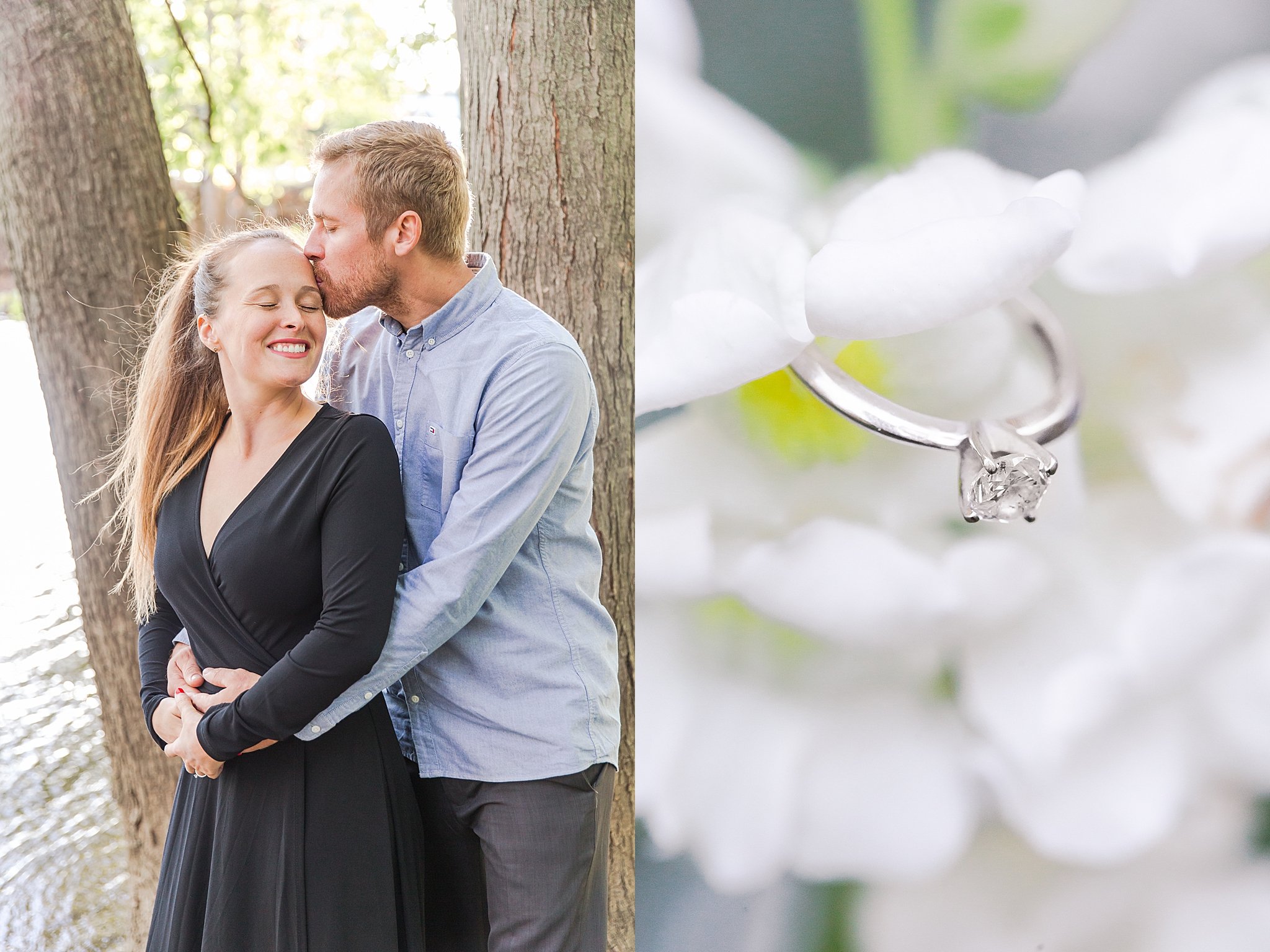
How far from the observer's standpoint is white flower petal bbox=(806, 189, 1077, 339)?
1.71m

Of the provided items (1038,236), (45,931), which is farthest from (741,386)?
Result: (45,931)

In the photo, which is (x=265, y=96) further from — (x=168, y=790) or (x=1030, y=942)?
(x=1030, y=942)

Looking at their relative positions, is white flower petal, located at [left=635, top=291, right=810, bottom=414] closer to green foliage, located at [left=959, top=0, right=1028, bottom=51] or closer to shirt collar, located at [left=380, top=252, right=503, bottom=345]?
shirt collar, located at [left=380, top=252, right=503, bottom=345]

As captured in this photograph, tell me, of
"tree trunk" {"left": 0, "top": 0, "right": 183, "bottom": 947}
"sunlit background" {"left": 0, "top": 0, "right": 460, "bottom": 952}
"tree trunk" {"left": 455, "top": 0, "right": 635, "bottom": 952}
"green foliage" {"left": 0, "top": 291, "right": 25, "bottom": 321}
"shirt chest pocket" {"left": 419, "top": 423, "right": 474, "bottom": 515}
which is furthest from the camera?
"green foliage" {"left": 0, "top": 291, "right": 25, "bottom": 321}

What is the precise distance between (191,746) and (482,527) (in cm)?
48

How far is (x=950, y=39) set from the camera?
1787 millimetres

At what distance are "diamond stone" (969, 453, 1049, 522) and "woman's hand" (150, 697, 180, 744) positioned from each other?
123 centimetres

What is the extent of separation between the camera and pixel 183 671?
5.02 ft

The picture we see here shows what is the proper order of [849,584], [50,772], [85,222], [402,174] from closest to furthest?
[402,174] < [849,584] < [85,222] < [50,772]

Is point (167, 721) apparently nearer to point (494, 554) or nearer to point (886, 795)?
point (494, 554)

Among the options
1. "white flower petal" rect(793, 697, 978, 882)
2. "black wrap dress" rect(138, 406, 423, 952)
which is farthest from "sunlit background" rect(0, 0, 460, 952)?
"white flower petal" rect(793, 697, 978, 882)

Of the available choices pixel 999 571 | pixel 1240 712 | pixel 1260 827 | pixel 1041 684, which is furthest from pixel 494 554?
pixel 1260 827

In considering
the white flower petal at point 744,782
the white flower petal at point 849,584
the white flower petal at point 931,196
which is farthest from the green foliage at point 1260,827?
the white flower petal at point 931,196

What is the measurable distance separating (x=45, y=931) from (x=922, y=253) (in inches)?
114
